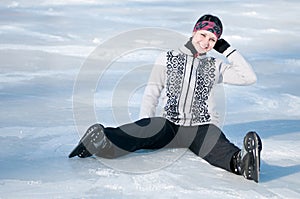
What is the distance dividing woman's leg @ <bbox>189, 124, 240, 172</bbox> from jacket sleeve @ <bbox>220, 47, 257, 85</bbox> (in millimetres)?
281

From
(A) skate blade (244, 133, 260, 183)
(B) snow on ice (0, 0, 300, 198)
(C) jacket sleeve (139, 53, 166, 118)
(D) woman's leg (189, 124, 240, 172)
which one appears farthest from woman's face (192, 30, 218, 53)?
(A) skate blade (244, 133, 260, 183)

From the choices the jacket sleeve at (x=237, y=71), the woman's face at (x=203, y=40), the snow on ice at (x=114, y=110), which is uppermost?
the woman's face at (x=203, y=40)

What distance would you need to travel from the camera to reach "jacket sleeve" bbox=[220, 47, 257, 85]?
111 inches

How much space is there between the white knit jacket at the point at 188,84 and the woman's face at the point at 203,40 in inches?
1.7

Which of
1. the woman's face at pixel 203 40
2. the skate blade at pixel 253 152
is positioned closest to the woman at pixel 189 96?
the woman's face at pixel 203 40

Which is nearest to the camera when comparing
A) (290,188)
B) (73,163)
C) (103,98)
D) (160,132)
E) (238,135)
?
(290,188)

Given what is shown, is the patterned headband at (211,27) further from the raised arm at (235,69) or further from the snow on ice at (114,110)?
the snow on ice at (114,110)

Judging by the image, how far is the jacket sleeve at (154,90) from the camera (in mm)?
2782

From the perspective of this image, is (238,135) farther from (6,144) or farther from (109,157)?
(6,144)

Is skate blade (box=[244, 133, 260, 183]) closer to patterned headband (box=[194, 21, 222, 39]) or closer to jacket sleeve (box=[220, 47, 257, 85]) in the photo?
jacket sleeve (box=[220, 47, 257, 85])

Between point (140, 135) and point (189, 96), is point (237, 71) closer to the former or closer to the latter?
point (189, 96)

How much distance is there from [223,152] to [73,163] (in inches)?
26.3

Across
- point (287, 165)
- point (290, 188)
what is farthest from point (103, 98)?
point (290, 188)

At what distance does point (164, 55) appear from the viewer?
285 cm
